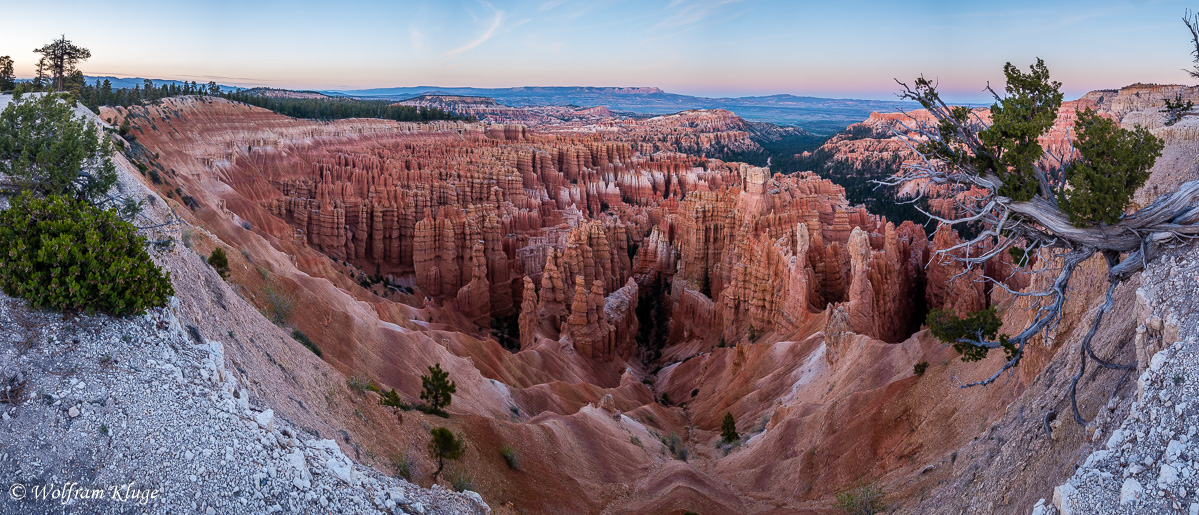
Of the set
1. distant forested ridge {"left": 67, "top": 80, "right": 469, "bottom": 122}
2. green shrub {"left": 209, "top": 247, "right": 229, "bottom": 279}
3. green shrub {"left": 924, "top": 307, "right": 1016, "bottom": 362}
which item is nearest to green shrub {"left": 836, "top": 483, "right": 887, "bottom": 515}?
green shrub {"left": 924, "top": 307, "right": 1016, "bottom": 362}

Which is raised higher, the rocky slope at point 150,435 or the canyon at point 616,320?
the rocky slope at point 150,435

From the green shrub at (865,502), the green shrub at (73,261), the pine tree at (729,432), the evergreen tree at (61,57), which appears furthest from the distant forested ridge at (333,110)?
the green shrub at (865,502)

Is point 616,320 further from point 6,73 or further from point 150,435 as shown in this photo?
point 6,73

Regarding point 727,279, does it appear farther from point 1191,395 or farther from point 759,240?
point 1191,395

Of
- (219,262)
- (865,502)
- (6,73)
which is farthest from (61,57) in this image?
(865,502)

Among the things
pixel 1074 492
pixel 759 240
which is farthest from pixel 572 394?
pixel 1074 492

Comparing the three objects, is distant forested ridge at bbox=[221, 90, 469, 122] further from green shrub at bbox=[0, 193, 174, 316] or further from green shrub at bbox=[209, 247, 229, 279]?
green shrub at bbox=[0, 193, 174, 316]

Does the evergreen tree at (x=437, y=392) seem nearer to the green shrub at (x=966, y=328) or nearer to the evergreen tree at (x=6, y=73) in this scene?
the green shrub at (x=966, y=328)
